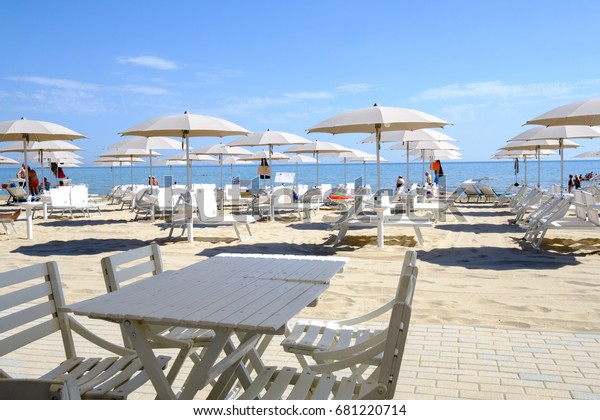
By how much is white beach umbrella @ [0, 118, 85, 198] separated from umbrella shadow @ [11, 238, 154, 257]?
45.2 inches

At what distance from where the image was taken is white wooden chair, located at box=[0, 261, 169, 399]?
209 centimetres

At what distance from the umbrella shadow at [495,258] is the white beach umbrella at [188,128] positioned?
13.1 ft

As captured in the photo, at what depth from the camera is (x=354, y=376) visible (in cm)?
226

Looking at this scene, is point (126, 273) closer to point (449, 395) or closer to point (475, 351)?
point (449, 395)

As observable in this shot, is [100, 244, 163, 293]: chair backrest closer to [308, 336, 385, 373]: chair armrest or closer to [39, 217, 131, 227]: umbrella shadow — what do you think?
[308, 336, 385, 373]: chair armrest

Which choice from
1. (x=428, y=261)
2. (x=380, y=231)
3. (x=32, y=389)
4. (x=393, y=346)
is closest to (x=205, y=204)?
(x=380, y=231)

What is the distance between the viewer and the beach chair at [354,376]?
185 cm

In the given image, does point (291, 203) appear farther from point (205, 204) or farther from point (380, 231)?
point (380, 231)

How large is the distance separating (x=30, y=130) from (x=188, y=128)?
3.45 metres

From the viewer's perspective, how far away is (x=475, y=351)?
3502 mm

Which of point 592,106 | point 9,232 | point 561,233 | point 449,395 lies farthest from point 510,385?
point 9,232

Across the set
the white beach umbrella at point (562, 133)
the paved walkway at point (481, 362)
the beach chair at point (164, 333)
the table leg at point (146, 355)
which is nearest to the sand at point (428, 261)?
the paved walkway at point (481, 362)

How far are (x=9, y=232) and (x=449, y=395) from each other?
33.3 feet

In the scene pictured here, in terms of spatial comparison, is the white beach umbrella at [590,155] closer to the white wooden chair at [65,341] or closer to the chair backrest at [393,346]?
the chair backrest at [393,346]
